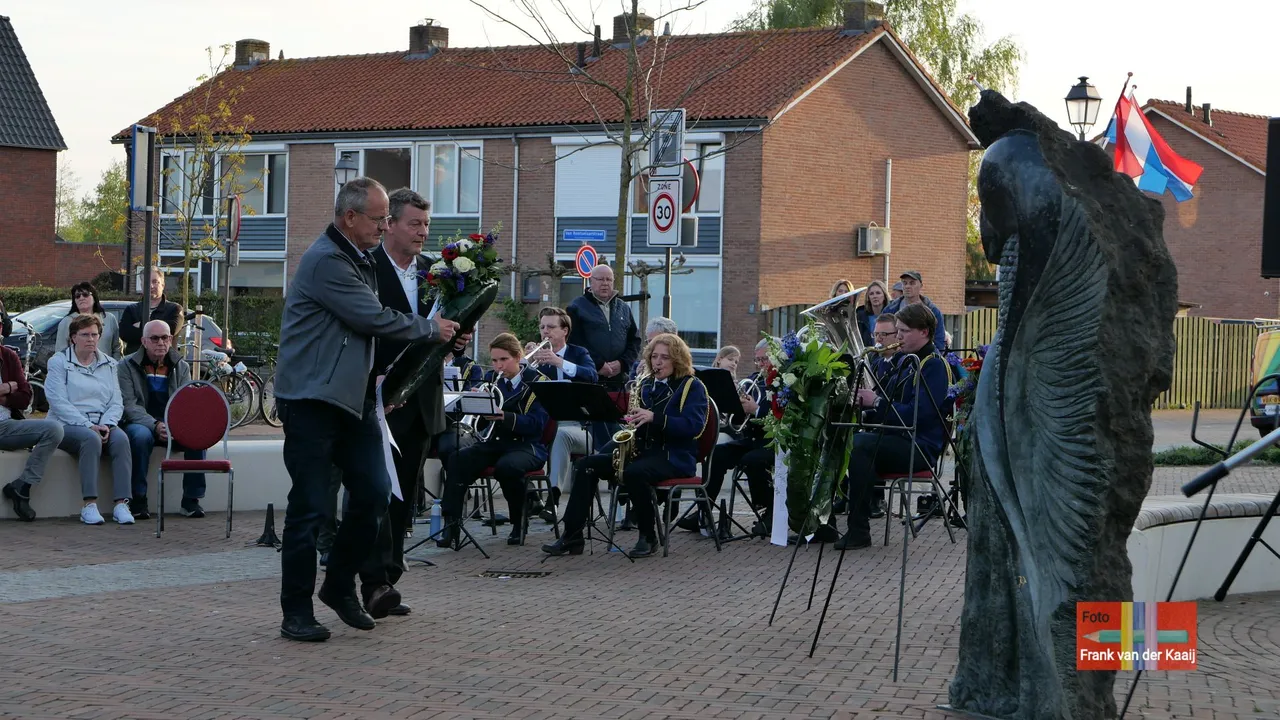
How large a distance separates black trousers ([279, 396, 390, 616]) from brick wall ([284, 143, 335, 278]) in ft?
120

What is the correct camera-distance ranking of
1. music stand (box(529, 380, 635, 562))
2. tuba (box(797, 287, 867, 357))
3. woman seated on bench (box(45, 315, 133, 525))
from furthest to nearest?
woman seated on bench (box(45, 315, 133, 525))
music stand (box(529, 380, 635, 562))
tuba (box(797, 287, 867, 357))

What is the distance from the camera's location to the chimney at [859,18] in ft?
130

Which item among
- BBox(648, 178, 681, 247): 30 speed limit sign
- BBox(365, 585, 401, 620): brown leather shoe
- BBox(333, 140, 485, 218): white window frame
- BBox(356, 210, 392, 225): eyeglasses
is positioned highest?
BBox(333, 140, 485, 218): white window frame

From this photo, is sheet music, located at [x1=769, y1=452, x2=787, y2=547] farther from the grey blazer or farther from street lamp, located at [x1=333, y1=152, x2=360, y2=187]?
street lamp, located at [x1=333, y1=152, x2=360, y2=187]

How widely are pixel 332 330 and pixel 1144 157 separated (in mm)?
16116

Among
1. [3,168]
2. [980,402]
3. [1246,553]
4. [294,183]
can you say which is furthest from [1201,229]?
[980,402]

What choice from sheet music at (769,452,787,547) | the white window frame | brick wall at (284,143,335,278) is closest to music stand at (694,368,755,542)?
sheet music at (769,452,787,547)

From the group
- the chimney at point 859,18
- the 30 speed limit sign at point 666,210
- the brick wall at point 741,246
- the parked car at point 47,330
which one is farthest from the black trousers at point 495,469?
the chimney at point 859,18

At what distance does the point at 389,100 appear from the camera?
44.1 m

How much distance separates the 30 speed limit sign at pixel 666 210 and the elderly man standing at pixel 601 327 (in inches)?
83.5

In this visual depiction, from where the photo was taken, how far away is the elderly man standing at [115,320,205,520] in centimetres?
1259

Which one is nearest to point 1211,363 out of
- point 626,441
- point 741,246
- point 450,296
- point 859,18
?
point 741,246

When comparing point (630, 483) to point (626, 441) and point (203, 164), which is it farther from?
point (203, 164)

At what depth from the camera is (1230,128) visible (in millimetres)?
56375
